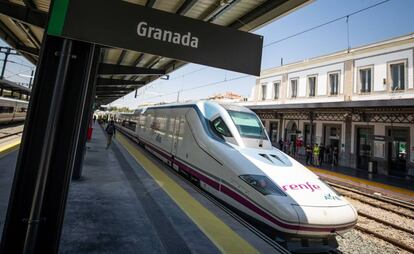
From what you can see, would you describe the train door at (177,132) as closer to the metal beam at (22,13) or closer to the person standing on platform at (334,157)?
the metal beam at (22,13)

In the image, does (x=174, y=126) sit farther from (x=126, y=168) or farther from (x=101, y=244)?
(x=101, y=244)

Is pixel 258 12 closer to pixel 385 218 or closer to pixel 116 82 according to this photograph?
pixel 385 218

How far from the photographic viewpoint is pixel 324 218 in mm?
4344

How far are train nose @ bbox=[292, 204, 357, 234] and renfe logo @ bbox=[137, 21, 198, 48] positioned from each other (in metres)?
3.22

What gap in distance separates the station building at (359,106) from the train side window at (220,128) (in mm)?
10948

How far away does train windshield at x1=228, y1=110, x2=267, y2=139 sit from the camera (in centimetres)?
681

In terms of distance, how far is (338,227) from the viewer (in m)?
4.46

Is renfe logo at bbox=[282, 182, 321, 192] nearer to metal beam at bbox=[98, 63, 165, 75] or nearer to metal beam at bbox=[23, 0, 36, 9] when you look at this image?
metal beam at bbox=[23, 0, 36, 9]

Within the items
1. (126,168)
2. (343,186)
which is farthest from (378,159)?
(126,168)

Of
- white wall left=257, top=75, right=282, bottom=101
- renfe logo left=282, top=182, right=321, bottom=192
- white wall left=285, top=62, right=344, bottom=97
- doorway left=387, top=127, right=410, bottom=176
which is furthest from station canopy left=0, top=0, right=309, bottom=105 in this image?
white wall left=257, top=75, right=282, bottom=101

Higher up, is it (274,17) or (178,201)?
(274,17)

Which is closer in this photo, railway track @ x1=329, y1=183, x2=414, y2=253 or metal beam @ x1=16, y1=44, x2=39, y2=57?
railway track @ x1=329, y1=183, x2=414, y2=253

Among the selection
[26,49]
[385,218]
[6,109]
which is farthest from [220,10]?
[6,109]

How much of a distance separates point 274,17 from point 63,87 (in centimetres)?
343
